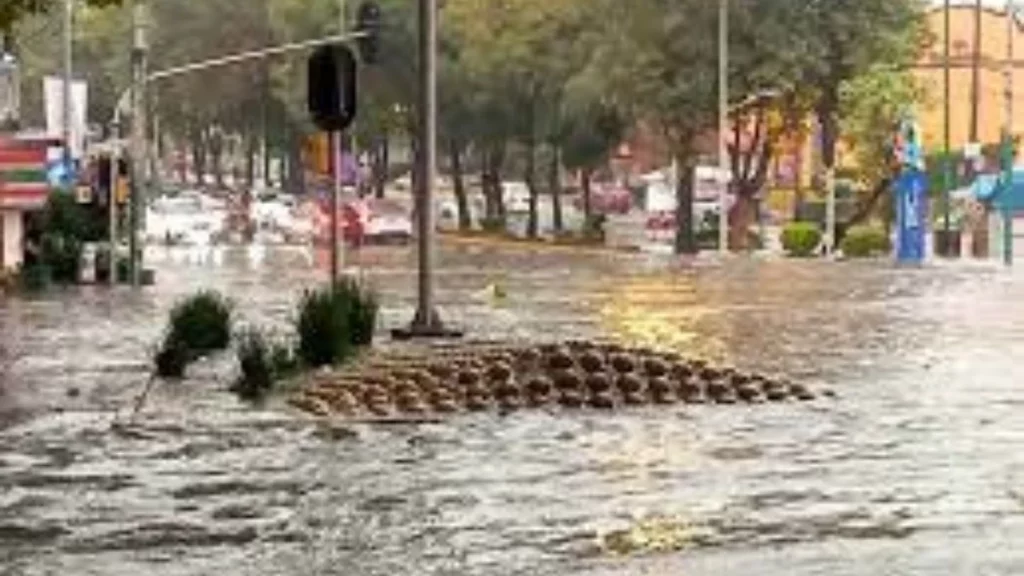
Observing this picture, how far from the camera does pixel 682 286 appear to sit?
143 ft

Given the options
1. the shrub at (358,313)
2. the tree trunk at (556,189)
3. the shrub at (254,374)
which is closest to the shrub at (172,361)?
the shrub at (254,374)

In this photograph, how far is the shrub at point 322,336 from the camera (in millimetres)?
21906

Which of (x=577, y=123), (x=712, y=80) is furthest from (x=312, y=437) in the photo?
(x=577, y=123)

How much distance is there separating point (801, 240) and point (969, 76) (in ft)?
92.0

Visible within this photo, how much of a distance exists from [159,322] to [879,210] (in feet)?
155

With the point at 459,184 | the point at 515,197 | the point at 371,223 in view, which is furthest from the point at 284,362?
the point at 515,197

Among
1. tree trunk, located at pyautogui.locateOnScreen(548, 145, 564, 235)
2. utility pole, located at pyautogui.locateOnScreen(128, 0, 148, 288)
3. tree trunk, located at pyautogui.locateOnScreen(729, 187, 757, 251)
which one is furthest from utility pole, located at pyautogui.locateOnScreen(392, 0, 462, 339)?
tree trunk, located at pyautogui.locateOnScreen(548, 145, 564, 235)

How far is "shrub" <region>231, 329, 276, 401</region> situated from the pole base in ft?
13.7

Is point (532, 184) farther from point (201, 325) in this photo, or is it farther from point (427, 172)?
point (201, 325)

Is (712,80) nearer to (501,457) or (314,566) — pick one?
(501,457)

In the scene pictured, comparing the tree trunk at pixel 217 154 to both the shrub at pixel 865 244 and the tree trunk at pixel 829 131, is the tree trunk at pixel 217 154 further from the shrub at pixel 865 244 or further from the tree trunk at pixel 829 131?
the shrub at pixel 865 244

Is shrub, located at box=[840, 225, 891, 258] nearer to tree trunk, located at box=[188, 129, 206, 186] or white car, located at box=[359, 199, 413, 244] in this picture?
white car, located at box=[359, 199, 413, 244]

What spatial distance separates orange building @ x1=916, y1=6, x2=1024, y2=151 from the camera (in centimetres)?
9169

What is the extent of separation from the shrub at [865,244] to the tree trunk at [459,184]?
A: 57.5ft
